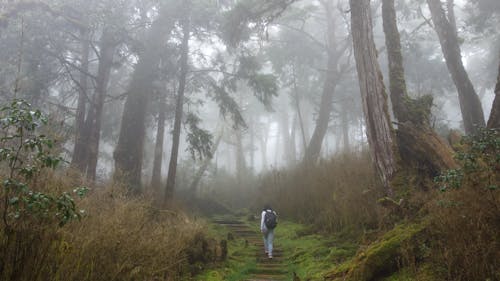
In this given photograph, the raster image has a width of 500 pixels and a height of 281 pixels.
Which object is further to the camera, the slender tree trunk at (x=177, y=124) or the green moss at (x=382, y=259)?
the slender tree trunk at (x=177, y=124)

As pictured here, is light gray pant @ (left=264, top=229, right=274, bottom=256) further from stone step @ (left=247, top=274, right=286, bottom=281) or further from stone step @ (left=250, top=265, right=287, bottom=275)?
stone step @ (left=247, top=274, right=286, bottom=281)

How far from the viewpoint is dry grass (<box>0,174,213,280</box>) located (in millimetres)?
2832

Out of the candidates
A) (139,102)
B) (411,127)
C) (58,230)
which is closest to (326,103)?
(139,102)

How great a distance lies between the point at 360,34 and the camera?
8.16m

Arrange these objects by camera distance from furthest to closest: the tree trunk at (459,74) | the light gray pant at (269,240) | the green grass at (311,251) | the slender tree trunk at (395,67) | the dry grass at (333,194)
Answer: the tree trunk at (459,74) → the light gray pant at (269,240) → the slender tree trunk at (395,67) → the dry grass at (333,194) → the green grass at (311,251)

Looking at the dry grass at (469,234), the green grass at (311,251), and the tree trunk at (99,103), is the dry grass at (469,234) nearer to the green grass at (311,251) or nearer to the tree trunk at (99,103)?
the green grass at (311,251)

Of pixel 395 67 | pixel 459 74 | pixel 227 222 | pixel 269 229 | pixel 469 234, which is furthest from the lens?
pixel 227 222

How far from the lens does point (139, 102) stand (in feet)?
40.4

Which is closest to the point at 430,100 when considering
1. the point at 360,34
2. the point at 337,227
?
the point at 360,34

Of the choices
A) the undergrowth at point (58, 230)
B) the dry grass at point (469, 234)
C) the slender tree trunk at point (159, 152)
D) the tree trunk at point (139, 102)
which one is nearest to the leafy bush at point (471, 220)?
the dry grass at point (469, 234)

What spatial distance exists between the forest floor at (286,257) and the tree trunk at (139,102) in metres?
4.20

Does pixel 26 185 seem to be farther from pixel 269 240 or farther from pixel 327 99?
pixel 327 99

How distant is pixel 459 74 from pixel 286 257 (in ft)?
27.7

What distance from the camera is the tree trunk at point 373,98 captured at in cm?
723
